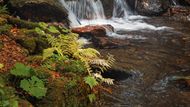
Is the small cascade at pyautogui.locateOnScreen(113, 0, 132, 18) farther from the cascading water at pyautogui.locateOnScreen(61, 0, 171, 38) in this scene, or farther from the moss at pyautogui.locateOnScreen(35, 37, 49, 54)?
the moss at pyautogui.locateOnScreen(35, 37, 49, 54)

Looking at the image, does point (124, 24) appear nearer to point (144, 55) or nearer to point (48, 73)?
point (144, 55)

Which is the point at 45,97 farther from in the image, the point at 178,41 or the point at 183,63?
the point at 178,41

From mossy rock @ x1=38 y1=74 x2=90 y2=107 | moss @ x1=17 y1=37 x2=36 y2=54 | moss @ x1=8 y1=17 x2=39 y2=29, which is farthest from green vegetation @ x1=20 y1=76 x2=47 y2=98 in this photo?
moss @ x1=8 y1=17 x2=39 y2=29

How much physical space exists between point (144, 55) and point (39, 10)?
4114 mm

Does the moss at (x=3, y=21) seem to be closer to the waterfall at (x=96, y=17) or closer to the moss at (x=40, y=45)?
the moss at (x=40, y=45)

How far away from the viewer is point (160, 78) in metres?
9.07

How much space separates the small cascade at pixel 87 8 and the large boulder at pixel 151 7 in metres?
2.83

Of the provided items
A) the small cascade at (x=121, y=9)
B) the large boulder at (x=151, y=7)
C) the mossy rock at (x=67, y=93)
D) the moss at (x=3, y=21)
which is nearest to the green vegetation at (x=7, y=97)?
the mossy rock at (x=67, y=93)

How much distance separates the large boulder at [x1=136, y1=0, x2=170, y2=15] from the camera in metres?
19.2

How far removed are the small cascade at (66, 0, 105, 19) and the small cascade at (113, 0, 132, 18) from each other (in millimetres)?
1147

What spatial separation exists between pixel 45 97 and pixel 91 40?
7.67 metres

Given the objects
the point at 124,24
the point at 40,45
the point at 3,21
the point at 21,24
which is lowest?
the point at 124,24

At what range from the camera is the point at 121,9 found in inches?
736

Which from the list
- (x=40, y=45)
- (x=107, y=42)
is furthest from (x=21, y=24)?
(x=107, y=42)
